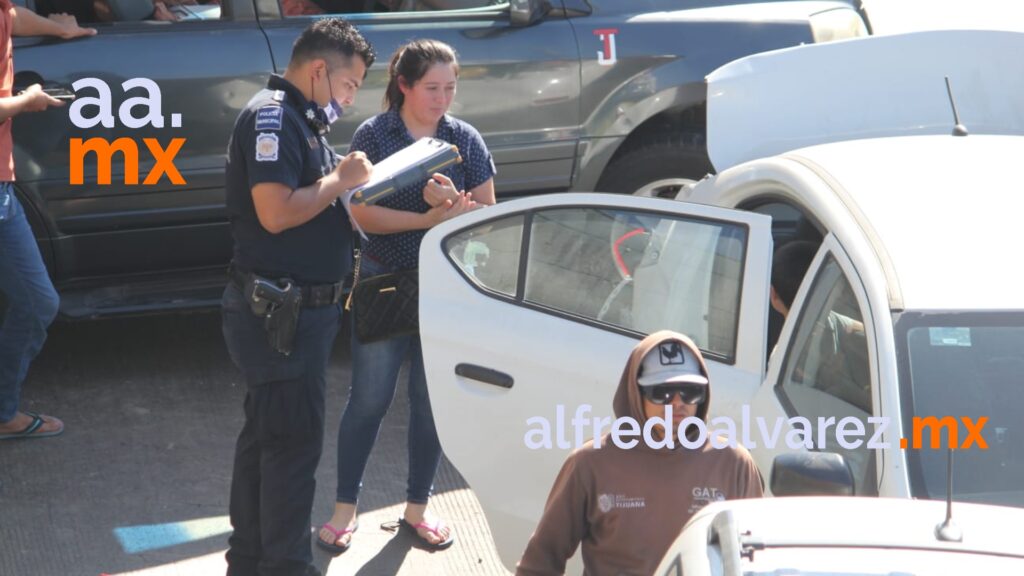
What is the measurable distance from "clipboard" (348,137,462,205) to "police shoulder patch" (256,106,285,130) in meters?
0.32

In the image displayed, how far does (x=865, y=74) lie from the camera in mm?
4746

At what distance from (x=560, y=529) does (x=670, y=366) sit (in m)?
0.45

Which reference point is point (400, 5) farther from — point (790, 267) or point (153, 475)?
point (790, 267)

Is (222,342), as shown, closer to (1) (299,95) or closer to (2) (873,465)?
(1) (299,95)

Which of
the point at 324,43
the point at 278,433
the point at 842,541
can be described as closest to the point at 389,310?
the point at 278,433

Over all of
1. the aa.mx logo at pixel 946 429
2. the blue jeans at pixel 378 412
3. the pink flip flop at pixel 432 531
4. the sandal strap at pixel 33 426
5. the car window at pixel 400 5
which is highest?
the car window at pixel 400 5

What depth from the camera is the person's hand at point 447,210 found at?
4566 mm

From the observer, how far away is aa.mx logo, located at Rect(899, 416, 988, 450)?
131 inches

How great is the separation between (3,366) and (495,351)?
2249 millimetres

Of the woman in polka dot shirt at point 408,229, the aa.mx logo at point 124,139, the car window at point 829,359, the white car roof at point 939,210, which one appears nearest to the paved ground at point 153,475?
the woman in polka dot shirt at point 408,229

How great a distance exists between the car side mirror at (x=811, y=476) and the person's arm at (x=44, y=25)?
3.66 m

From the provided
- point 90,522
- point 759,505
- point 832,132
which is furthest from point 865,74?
point 90,522

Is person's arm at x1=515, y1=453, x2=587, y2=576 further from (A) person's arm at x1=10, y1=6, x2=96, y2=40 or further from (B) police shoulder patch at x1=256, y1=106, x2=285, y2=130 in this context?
(A) person's arm at x1=10, y1=6, x2=96, y2=40

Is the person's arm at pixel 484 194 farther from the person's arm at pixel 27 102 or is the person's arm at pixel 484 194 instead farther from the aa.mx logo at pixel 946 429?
the aa.mx logo at pixel 946 429
